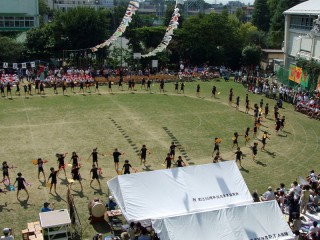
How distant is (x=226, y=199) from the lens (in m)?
13.6

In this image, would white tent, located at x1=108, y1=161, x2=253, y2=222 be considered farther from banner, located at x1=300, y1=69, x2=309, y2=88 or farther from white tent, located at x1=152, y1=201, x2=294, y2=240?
banner, located at x1=300, y1=69, x2=309, y2=88

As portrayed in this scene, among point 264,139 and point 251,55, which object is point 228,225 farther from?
point 251,55

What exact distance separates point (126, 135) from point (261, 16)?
56.1 m

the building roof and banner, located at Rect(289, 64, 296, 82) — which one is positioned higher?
the building roof

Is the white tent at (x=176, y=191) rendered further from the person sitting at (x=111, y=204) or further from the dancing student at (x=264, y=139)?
the dancing student at (x=264, y=139)

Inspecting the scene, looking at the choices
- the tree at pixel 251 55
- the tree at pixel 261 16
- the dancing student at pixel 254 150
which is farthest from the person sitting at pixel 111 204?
the tree at pixel 261 16

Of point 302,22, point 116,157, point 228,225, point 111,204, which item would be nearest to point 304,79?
point 302,22

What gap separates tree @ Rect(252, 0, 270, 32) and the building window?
1302 inches

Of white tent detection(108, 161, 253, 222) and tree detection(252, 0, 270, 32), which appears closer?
white tent detection(108, 161, 253, 222)

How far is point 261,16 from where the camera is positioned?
7288 cm

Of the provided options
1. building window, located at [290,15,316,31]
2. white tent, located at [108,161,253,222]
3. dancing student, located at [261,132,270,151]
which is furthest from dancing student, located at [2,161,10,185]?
building window, located at [290,15,316,31]

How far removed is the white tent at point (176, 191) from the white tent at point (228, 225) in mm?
1206

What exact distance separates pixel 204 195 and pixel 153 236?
221cm

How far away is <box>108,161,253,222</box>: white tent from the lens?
512 inches
